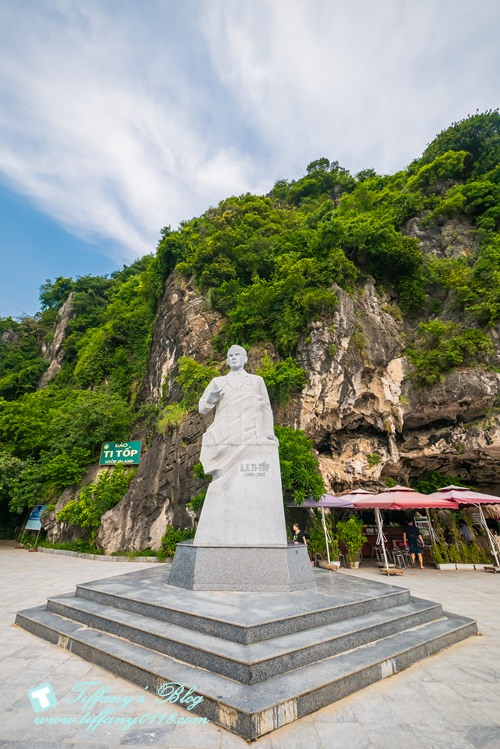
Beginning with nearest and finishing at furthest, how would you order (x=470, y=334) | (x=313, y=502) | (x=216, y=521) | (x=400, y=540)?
(x=216, y=521), (x=313, y=502), (x=400, y=540), (x=470, y=334)

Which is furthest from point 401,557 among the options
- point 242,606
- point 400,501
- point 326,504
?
point 242,606

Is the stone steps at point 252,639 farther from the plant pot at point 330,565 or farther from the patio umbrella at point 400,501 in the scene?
the patio umbrella at point 400,501

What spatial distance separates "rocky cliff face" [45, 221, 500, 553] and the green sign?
632 millimetres

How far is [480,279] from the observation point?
16.6 metres

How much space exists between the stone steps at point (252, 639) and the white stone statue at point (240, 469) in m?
0.93

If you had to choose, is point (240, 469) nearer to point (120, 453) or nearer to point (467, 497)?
point (467, 497)

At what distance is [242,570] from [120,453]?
12337 mm

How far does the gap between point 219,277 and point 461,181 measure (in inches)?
713

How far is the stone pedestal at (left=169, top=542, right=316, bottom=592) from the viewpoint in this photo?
4605 millimetres

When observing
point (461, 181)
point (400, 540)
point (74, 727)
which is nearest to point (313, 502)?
point (400, 540)

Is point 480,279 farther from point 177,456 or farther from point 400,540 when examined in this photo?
point 177,456

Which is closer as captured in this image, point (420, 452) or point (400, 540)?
point (400, 540)

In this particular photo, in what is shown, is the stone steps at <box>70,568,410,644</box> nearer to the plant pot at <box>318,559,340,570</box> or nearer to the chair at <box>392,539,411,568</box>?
the plant pot at <box>318,559,340,570</box>

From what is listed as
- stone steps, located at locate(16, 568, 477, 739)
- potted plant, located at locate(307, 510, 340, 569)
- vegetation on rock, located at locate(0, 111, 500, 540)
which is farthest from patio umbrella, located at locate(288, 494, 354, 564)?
stone steps, located at locate(16, 568, 477, 739)
